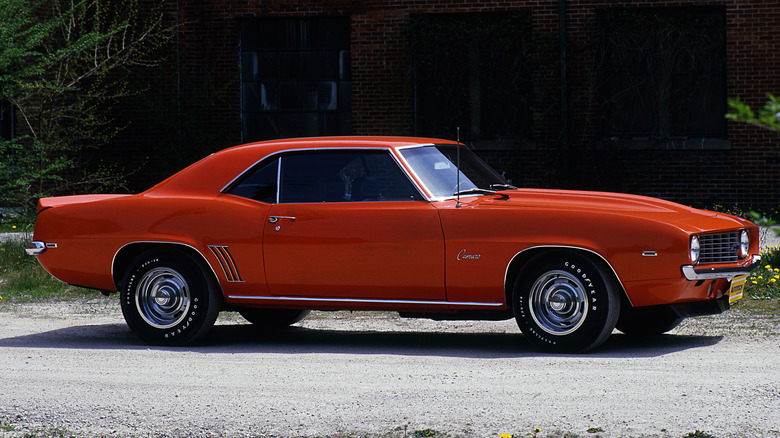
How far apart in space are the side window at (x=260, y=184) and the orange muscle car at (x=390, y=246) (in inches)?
0.4

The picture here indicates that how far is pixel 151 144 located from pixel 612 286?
13269 mm

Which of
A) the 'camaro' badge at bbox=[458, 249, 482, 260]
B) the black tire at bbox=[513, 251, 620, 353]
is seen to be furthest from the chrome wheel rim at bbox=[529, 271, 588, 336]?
the 'camaro' badge at bbox=[458, 249, 482, 260]

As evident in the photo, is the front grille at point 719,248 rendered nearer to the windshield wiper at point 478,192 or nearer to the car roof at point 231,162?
the windshield wiper at point 478,192

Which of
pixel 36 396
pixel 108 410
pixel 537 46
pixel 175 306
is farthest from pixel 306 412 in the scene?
pixel 537 46

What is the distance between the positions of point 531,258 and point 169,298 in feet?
8.78

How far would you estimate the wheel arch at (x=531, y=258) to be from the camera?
22.5 ft

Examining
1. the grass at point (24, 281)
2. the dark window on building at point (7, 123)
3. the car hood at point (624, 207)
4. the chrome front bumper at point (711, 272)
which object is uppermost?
the dark window on building at point (7, 123)

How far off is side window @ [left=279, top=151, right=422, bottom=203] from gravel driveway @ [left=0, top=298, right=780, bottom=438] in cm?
110

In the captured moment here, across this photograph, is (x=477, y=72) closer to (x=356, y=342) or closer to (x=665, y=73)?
(x=665, y=73)

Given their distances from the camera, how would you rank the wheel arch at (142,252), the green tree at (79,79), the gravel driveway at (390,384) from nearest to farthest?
1. the gravel driveway at (390,384)
2. the wheel arch at (142,252)
3. the green tree at (79,79)

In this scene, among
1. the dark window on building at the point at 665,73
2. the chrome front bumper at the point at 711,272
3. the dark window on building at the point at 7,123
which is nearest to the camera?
the chrome front bumper at the point at 711,272

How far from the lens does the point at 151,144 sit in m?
18.7

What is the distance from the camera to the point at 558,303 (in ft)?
22.8

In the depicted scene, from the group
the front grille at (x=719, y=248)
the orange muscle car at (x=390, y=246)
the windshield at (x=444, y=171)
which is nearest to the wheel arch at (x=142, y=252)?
the orange muscle car at (x=390, y=246)
